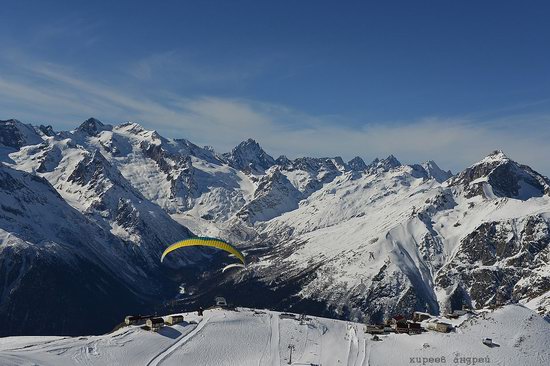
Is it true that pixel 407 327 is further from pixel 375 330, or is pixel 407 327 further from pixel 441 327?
pixel 441 327

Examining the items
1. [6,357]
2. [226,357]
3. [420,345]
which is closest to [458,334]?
[420,345]

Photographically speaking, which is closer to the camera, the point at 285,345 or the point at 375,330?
the point at 285,345

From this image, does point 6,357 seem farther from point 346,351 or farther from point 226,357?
point 346,351

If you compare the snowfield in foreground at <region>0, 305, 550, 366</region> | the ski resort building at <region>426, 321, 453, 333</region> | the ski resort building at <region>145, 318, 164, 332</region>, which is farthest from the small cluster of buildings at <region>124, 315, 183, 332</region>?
the ski resort building at <region>426, 321, 453, 333</region>

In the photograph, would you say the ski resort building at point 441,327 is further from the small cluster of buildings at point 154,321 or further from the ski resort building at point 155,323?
the ski resort building at point 155,323

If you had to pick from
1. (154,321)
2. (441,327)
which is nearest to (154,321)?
(154,321)

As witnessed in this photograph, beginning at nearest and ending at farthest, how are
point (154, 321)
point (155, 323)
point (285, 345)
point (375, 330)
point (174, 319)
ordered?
point (285, 345), point (155, 323), point (154, 321), point (375, 330), point (174, 319)

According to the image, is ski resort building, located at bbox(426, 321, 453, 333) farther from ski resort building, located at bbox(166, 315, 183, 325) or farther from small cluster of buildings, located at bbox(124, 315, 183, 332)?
small cluster of buildings, located at bbox(124, 315, 183, 332)

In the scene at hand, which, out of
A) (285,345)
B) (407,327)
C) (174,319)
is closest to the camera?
(285,345)
